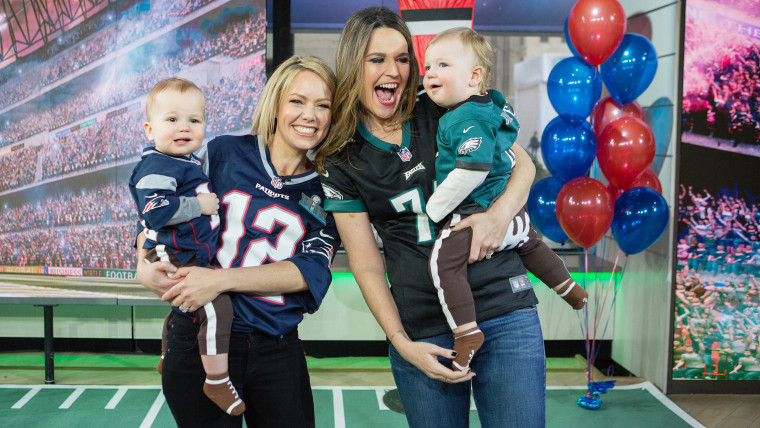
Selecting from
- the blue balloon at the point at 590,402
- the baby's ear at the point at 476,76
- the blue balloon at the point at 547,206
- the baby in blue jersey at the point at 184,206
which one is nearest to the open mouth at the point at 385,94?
the baby's ear at the point at 476,76

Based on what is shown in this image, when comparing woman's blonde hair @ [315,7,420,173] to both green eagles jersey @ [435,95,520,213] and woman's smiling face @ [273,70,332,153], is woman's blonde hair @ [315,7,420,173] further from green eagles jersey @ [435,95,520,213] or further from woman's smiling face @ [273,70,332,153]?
green eagles jersey @ [435,95,520,213]

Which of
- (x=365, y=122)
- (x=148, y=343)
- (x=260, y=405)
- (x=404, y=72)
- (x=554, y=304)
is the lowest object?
(x=148, y=343)

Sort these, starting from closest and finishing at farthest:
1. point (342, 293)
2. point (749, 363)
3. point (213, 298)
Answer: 1. point (213, 298)
2. point (749, 363)
3. point (342, 293)

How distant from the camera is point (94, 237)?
3887mm

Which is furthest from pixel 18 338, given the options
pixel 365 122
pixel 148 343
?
pixel 365 122

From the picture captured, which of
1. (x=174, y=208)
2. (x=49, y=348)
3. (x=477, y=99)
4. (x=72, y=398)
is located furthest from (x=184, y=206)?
(x=49, y=348)

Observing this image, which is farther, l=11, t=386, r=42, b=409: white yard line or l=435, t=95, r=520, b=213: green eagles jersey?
l=11, t=386, r=42, b=409: white yard line

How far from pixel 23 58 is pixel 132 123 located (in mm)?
842

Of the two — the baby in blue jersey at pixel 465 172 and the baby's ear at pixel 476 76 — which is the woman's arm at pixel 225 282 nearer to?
the baby in blue jersey at pixel 465 172

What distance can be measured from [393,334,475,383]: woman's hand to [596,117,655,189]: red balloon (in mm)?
2123

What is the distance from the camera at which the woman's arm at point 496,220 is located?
4.91 feet

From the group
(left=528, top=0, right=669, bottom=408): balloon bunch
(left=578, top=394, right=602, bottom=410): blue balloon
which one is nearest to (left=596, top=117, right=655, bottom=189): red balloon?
(left=528, top=0, right=669, bottom=408): balloon bunch

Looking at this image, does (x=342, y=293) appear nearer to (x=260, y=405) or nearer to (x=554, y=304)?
(x=554, y=304)

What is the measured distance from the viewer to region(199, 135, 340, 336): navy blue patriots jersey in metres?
1.55
